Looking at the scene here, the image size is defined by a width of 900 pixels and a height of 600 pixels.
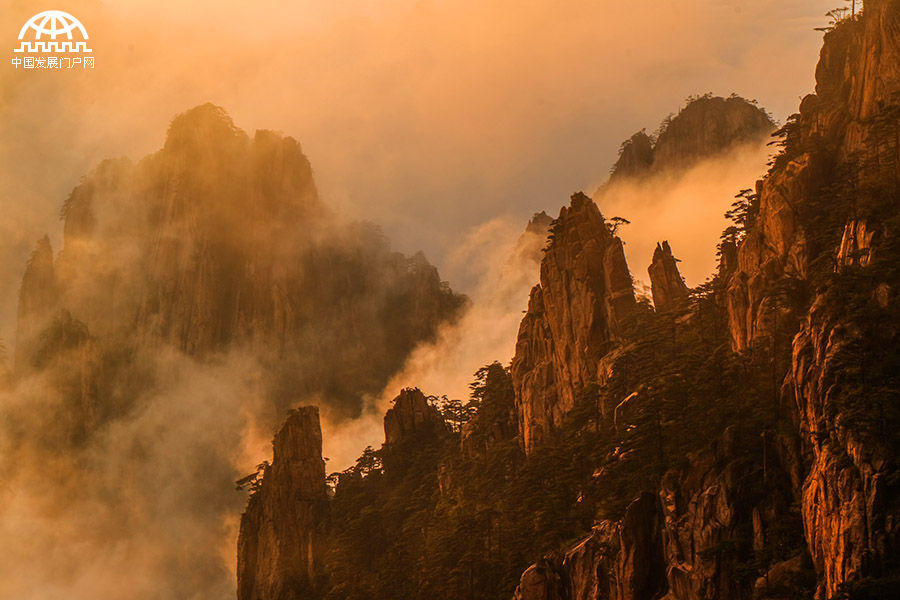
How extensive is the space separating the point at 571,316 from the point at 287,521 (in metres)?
34.8

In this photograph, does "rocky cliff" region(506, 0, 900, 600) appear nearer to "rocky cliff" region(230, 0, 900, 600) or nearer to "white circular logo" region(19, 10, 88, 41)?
"rocky cliff" region(230, 0, 900, 600)

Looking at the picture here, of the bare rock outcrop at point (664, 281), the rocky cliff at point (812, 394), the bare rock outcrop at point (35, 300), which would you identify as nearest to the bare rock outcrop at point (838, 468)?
the rocky cliff at point (812, 394)

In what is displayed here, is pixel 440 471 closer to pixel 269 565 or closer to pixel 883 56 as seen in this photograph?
pixel 269 565

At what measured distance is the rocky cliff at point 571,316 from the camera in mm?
106062

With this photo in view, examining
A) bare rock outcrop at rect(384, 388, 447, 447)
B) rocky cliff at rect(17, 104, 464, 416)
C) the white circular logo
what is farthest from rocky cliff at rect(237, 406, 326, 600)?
the white circular logo

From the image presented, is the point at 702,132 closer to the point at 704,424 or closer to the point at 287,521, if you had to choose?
the point at 287,521

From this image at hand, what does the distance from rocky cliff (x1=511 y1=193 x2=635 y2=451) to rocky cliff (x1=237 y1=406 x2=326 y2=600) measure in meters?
24.7

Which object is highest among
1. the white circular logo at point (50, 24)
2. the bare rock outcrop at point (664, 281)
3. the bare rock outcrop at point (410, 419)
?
the white circular logo at point (50, 24)

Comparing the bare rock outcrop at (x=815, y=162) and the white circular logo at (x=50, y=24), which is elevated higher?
the white circular logo at (x=50, y=24)

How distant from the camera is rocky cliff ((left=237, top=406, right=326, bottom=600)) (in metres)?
124

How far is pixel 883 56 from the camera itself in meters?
86.6

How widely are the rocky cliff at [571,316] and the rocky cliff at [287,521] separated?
2468 centimetres

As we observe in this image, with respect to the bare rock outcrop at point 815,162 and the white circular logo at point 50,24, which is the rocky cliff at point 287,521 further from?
the white circular logo at point 50,24

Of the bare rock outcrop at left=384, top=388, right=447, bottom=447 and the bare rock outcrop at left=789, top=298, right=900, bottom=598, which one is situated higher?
the bare rock outcrop at left=384, top=388, right=447, bottom=447
